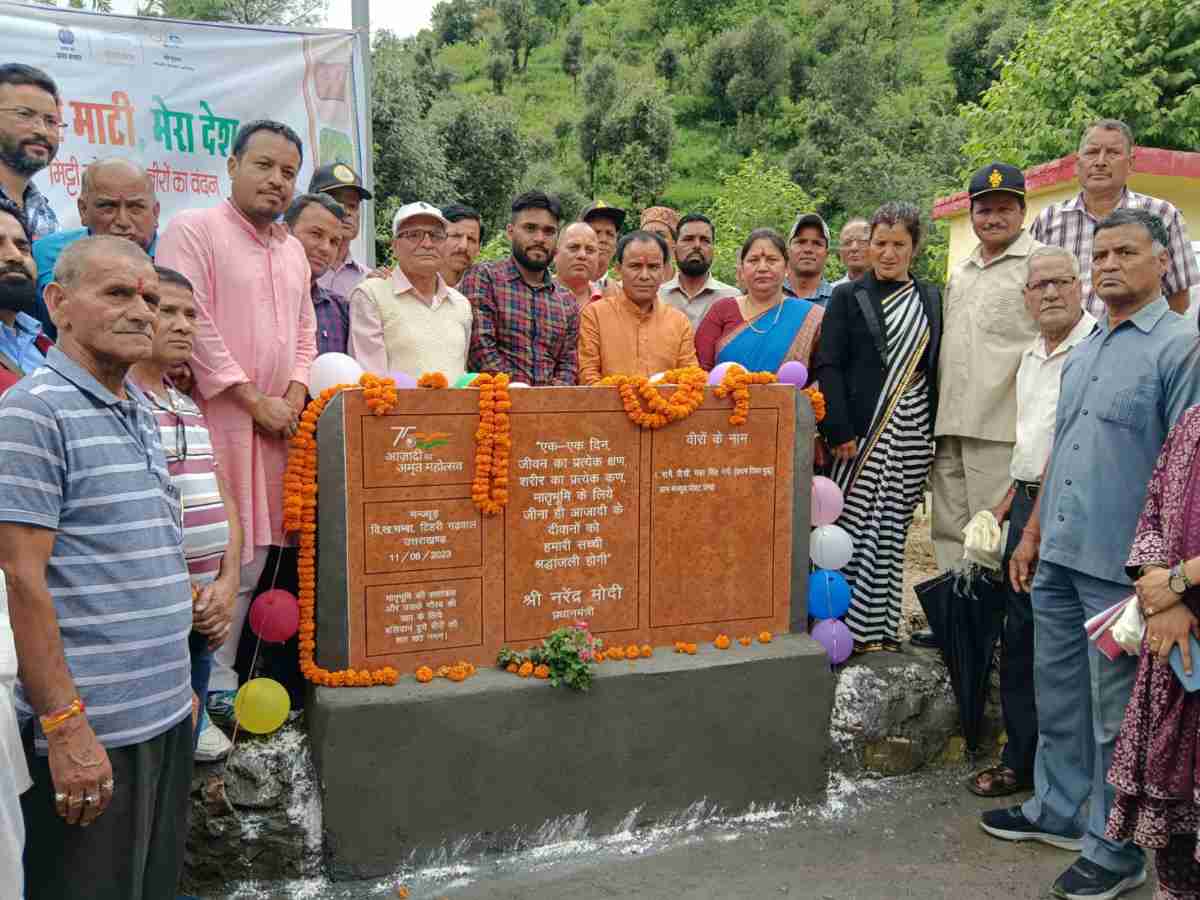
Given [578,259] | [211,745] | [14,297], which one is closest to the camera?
[14,297]

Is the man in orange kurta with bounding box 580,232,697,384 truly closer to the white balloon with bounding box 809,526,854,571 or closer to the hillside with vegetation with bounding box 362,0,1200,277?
the white balloon with bounding box 809,526,854,571

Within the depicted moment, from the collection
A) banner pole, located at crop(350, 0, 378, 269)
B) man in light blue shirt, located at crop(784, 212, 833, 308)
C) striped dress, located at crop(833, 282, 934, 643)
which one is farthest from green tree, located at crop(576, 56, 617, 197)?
striped dress, located at crop(833, 282, 934, 643)

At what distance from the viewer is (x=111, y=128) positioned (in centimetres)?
500

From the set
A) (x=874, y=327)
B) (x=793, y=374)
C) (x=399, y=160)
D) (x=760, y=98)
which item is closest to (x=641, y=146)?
(x=760, y=98)

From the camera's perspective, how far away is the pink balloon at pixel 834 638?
4.02m

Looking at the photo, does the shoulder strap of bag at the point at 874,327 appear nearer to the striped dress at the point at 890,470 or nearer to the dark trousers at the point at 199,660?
the striped dress at the point at 890,470

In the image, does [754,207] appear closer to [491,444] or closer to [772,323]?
[772,323]

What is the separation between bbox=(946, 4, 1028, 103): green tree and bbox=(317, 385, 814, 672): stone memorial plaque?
104 ft

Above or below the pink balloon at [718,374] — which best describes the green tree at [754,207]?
above

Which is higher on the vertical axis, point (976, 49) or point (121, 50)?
point (976, 49)

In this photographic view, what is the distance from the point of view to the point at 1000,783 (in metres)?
3.88

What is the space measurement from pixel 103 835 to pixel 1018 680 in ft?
11.1

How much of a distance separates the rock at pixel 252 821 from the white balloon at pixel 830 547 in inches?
87.0

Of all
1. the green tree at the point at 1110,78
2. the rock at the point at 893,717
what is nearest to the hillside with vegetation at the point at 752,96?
the green tree at the point at 1110,78
